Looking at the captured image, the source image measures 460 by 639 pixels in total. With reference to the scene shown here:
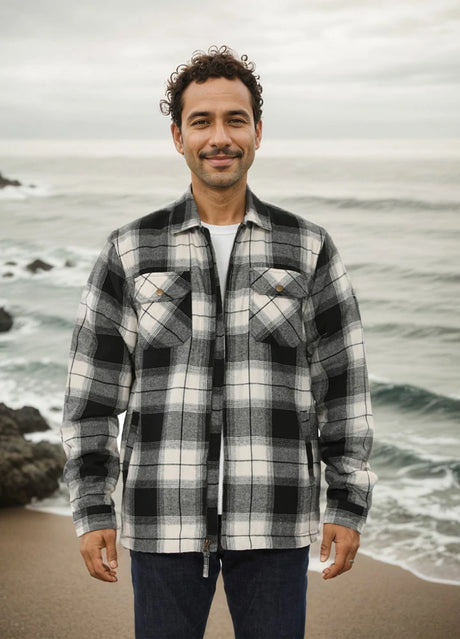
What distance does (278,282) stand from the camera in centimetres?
180

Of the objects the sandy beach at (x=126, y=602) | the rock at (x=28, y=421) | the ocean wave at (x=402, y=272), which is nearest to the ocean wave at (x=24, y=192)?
the ocean wave at (x=402, y=272)

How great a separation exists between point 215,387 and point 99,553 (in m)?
0.45

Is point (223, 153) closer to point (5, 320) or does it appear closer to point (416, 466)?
point (416, 466)

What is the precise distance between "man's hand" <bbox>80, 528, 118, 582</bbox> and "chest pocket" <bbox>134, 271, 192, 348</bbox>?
43cm

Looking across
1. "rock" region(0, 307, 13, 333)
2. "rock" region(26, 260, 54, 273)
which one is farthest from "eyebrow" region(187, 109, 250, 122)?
"rock" region(26, 260, 54, 273)

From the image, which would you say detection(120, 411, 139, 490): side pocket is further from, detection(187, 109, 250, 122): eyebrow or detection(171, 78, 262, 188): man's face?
detection(187, 109, 250, 122): eyebrow

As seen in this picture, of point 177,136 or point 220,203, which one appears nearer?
point 220,203

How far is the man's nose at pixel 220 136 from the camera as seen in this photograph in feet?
5.86

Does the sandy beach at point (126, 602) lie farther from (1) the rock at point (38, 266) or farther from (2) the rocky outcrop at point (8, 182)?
(2) the rocky outcrop at point (8, 182)

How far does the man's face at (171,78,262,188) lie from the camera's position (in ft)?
5.92

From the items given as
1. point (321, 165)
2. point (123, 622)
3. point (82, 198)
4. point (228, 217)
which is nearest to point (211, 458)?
point (228, 217)

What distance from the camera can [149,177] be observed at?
8117 millimetres

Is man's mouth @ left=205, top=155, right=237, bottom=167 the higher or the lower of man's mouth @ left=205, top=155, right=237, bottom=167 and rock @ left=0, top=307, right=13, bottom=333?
the lower

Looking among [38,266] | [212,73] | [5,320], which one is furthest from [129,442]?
[38,266]
